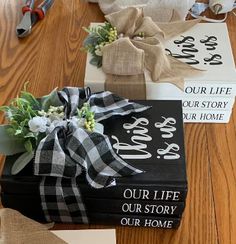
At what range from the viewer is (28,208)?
0.57m

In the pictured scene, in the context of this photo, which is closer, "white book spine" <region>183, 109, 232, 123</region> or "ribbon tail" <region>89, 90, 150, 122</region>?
"ribbon tail" <region>89, 90, 150, 122</region>

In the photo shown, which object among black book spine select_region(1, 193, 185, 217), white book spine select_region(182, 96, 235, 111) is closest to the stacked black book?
black book spine select_region(1, 193, 185, 217)

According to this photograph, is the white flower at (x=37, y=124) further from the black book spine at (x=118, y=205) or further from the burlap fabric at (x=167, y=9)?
the burlap fabric at (x=167, y=9)

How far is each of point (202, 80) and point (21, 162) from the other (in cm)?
31

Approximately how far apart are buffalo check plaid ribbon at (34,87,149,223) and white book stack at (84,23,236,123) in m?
0.15

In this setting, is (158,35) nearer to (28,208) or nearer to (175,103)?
(175,103)

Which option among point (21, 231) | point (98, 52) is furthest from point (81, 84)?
point (21, 231)

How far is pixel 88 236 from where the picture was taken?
0.54 meters

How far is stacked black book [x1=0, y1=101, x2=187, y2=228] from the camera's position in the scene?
20.9 inches

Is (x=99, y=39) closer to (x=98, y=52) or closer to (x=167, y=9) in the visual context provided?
(x=98, y=52)

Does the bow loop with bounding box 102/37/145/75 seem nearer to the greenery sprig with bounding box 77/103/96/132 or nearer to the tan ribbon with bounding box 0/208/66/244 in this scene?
the greenery sprig with bounding box 77/103/96/132

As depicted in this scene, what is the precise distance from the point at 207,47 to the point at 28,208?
39cm

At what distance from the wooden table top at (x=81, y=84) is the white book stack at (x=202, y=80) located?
0.09ft

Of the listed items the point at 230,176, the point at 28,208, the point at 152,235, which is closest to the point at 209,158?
the point at 230,176
